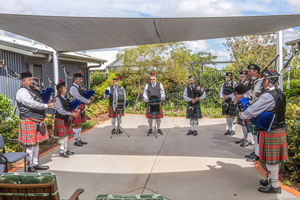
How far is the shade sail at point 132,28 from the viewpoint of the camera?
3.31 meters

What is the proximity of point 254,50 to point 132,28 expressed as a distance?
16.1ft

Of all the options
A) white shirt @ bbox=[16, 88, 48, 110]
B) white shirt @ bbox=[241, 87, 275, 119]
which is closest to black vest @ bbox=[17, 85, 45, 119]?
white shirt @ bbox=[16, 88, 48, 110]

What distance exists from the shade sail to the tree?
329 cm

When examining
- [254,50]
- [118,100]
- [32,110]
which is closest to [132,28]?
[32,110]

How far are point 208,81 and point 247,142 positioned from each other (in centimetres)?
576

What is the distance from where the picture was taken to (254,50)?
7.35m

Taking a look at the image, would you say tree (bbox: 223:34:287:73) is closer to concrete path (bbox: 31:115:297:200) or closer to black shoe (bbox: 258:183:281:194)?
concrete path (bbox: 31:115:297:200)

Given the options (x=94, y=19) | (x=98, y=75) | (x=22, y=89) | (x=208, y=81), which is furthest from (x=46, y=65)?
(x=208, y=81)

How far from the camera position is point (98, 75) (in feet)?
38.5

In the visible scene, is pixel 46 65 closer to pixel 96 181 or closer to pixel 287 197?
pixel 96 181

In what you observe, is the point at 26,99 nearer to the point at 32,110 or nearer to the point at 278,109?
the point at 32,110

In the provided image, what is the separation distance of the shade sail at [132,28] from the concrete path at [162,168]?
213 centimetres

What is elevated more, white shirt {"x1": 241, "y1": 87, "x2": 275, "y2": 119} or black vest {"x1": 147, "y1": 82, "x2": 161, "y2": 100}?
black vest {"x1": 147, "y1": 82, "x2": 161, "y2": 100}

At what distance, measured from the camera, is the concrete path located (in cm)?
318
